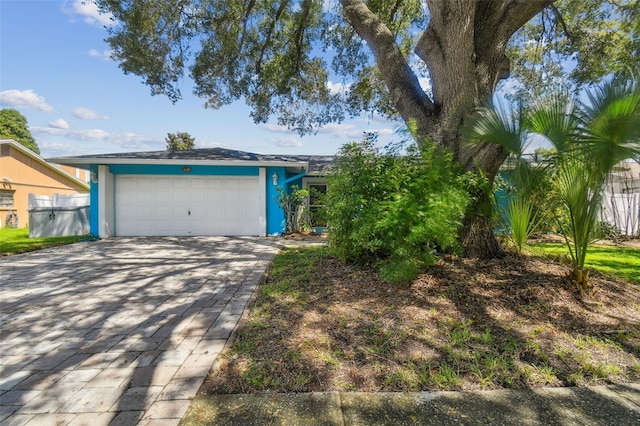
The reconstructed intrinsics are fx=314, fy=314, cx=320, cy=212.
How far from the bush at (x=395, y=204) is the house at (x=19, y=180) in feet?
57.2

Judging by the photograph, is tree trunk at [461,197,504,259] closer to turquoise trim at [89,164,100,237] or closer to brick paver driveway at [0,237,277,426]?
brick paver driveway at [0,237,277,426]

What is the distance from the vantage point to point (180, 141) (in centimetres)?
4003

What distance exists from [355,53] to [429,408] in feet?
35.4

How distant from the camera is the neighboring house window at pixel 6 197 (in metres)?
17.0

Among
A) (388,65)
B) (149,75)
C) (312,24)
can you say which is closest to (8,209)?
(149,75)

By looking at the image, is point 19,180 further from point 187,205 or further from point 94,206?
point 187,205

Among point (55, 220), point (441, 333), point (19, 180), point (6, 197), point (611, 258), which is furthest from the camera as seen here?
point (19, 180)

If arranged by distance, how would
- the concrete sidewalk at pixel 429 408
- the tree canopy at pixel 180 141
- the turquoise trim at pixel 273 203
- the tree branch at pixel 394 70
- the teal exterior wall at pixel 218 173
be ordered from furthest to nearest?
the tree canopy at pixel 180 141 < the turquoise trim at pixel 273 203 < the teal exterior wall at pixel 218 173 < the tree branch at pixel 394 70 < the concrete sidewalk at pixel 429 408

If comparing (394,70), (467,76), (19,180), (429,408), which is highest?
(394,70)

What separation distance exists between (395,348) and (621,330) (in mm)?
2364

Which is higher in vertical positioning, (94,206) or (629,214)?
(94,206)

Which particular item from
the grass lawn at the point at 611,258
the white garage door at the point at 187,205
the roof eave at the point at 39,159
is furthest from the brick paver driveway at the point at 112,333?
the roof eave at the point at 39,159

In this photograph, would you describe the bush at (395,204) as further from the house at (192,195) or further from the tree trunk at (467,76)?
the house at (192,195)

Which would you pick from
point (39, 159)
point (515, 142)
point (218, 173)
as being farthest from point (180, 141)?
point (515, 142)
